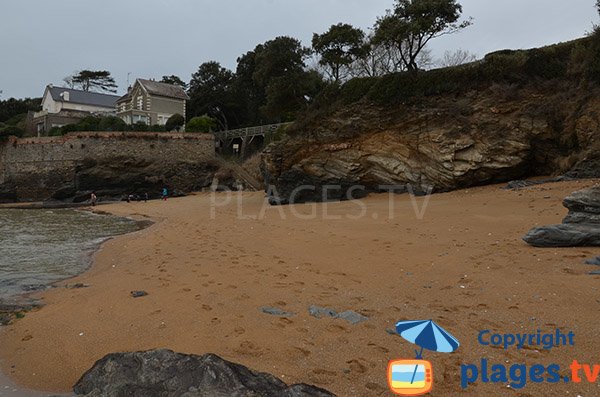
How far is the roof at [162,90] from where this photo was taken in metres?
44.6

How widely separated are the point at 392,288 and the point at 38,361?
4.53 meters

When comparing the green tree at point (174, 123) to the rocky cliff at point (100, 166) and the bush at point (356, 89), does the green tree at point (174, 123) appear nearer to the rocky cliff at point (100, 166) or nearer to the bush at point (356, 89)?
the rocky cliff at point (100, 166)

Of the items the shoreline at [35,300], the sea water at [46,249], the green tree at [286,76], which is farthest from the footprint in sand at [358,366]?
the green tree at [286,76]

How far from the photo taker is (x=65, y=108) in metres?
48.4

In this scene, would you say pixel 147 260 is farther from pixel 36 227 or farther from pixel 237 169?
pixel 237 169

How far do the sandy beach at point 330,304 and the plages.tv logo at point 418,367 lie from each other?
10 centimetres

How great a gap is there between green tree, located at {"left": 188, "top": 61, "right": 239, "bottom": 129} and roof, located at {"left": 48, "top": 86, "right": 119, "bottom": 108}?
1646cm

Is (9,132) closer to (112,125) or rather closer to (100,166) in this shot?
(112,125)

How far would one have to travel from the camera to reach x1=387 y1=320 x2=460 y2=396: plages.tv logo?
123 inches

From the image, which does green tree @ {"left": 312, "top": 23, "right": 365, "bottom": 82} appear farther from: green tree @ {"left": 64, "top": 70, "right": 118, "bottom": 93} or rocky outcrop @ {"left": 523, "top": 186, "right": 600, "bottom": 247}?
green tree @ {"left": 64, "top": 70, "right": 118, "bottom": 93}

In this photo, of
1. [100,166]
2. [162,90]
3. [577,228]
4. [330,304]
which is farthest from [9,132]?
[577,228]

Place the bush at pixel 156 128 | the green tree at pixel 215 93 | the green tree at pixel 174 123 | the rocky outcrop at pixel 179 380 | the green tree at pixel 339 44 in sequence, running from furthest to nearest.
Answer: the green tree at pixel 215 93
the green tree at pixel 174 123
the bush at pixel 156 128
the green tree at pixel 339 44
the rocky outcrop at pixel 179 380

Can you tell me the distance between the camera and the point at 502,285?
5363 mm

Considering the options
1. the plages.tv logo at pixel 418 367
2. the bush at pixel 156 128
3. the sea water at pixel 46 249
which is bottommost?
the sea water at pixel 46 249
